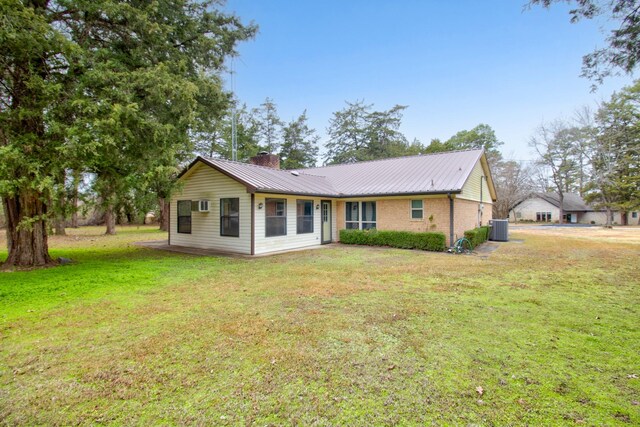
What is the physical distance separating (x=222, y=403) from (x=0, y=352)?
287 centimetres

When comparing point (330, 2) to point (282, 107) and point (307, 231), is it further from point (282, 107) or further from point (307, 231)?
point (282, 107)

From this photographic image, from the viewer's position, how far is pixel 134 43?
855 cm

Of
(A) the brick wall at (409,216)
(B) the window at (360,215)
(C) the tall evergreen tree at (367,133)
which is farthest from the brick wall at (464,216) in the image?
(C) the tall evergreen tree at (367,133)

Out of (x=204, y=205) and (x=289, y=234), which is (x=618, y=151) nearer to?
(x=289, y=234)

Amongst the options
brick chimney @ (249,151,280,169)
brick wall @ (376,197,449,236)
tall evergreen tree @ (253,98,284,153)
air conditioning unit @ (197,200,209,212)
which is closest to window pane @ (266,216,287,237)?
air conditioning unit @ (197,200,209,212)

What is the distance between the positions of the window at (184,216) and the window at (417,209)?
30.9 ft

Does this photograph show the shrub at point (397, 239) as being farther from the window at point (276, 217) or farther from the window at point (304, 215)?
the window at point (276, 217)

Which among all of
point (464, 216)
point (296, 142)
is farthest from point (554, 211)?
point (464, 216)

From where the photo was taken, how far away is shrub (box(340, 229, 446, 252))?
39.6 ft

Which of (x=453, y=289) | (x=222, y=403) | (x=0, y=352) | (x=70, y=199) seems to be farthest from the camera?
(x=70, y=199)

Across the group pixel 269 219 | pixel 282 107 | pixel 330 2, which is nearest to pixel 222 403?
pixel 269 219

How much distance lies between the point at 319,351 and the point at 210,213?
9931 millimetres

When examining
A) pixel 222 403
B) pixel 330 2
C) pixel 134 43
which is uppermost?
pixel 330 2

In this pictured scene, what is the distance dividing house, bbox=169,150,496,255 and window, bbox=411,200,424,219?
41 millimetres
